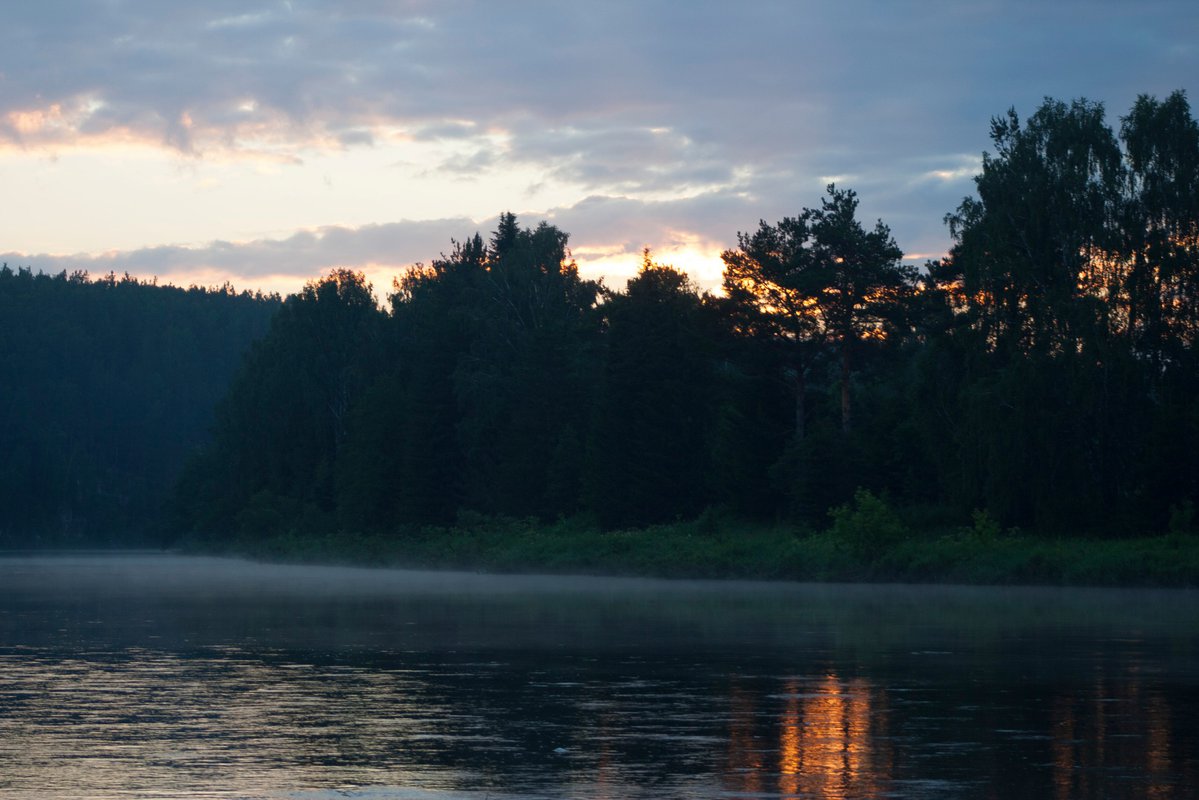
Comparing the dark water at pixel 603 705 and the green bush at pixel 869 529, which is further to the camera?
the green bush at pixel 869 529

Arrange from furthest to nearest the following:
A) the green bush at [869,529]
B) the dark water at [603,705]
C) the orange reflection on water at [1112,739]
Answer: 1. the green bush at [869,529]
2. the dark water at [603,705]
3. the orange reflection on water at [1112,739]

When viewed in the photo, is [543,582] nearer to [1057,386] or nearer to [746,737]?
[1057,386]

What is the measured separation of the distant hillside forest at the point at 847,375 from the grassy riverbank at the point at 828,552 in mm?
2005

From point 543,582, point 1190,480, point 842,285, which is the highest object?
point 842,285

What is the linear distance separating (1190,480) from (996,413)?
7506 millimetres

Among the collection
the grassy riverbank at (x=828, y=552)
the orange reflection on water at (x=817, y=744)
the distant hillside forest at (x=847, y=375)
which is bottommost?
the grassy riverbank at (x=828, y=552)

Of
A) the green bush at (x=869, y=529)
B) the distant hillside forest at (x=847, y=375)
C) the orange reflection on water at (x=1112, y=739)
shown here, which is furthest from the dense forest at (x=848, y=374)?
the orange reflection on water at (x=1112, y=739)

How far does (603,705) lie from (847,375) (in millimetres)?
60563

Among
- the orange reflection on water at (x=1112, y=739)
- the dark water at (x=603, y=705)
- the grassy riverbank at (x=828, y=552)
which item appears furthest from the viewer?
the grassy riverbank at (x=828, y=552)

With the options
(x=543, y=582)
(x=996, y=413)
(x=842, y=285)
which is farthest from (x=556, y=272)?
(x=996, y=413)

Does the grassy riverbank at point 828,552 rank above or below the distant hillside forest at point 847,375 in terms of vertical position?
below

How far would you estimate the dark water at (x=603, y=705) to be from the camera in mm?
13070

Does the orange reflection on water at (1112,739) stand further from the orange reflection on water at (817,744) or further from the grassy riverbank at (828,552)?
the grassy riverbank at (828,552)

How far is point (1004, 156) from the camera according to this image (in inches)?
2650
